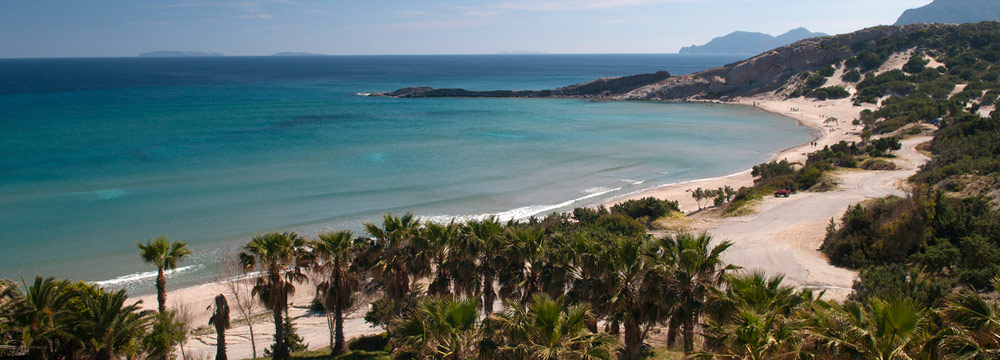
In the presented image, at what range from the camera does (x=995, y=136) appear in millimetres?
37188

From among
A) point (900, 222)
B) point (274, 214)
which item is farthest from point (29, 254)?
point (900, 222)

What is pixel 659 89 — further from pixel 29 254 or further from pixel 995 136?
pixel 29 254

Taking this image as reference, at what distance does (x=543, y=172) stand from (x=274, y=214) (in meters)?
21.4

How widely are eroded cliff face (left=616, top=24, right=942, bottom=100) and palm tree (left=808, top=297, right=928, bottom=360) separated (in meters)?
106

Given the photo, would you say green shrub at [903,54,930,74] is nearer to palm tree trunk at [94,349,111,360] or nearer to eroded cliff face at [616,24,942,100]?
eroded cliff face at [616,24,942,100]

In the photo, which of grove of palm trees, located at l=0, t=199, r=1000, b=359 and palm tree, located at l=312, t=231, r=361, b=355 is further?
palm tree, located at l=312, t=231, r=361, b=355

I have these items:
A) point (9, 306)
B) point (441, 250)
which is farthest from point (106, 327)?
point (441, 250)

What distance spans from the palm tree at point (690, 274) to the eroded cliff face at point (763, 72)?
104 meters

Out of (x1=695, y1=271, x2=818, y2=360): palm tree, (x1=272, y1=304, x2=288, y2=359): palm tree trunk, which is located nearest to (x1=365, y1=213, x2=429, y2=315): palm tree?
(x1=272, y1=304, x2=288, y2=359): palm tree trunk

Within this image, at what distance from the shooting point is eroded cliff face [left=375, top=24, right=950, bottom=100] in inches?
4166

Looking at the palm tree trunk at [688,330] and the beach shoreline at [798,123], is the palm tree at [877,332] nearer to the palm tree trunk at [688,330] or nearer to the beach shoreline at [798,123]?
the palm tree trunk at [688,330]

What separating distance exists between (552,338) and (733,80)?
113 m

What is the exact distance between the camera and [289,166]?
4622cm

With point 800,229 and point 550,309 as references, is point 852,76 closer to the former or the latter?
point 800,229
